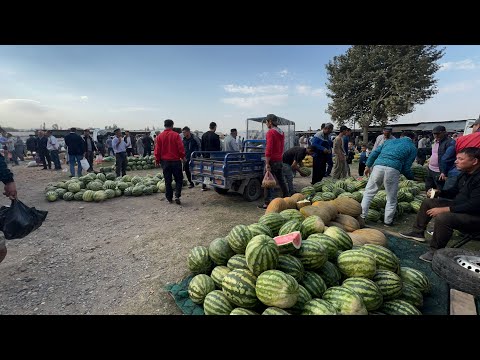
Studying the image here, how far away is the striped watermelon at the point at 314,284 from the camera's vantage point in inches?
92.1

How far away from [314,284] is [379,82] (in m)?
30.8

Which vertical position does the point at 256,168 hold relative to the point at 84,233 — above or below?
above

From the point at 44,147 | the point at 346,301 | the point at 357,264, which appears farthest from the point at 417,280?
the point at 44,147

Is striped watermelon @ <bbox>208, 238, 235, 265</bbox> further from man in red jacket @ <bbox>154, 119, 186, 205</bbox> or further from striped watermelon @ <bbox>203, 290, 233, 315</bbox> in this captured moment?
man in red jacket @ <bbox>154, 119, 186, 205</bbox>

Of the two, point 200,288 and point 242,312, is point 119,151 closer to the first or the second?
point 200,288

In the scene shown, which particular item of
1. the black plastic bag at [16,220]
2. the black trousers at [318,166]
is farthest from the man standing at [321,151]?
the black plastic bag at [16,220]

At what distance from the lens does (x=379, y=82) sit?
26.6m

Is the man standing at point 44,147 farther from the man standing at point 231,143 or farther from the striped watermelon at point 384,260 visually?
the striped watermelon at point 384,260

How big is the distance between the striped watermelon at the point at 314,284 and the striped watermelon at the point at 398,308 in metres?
0.60
